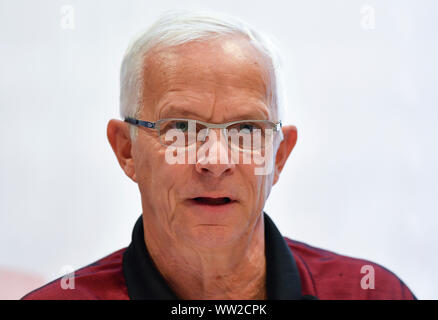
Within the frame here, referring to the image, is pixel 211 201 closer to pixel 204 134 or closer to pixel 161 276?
pixel 204 134

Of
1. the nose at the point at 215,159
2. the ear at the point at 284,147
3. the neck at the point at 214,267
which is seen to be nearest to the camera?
A: the nose at the point at 215,159

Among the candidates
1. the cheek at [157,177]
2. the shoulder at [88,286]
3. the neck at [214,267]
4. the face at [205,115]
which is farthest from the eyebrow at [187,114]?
the shoulder at [88,286]

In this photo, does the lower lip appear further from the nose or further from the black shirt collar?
the black shirt collar

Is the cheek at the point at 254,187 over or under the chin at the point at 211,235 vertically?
over

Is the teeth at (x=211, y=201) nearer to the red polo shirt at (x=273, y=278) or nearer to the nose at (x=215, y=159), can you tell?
the nose at (x=215, y=159)

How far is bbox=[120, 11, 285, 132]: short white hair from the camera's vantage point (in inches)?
69.7

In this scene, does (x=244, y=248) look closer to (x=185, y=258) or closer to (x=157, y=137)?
(x=185, y=258)

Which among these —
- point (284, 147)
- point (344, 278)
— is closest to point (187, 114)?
point (284, 147)

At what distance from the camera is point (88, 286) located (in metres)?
1.92

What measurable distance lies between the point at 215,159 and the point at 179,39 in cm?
37

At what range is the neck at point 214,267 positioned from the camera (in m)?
1.86

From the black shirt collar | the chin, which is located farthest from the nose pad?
the black shirt collar

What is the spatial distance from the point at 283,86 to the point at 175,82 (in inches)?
15.2
